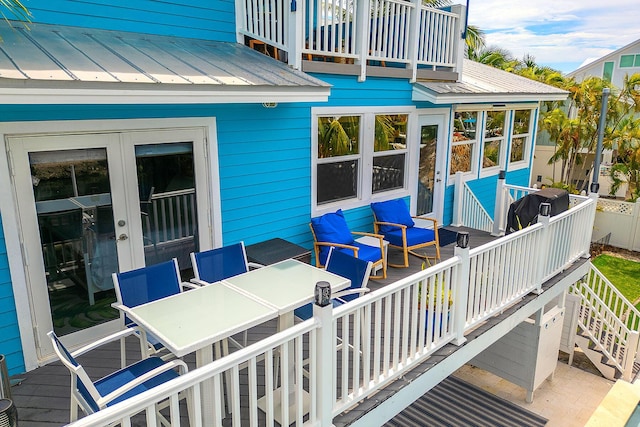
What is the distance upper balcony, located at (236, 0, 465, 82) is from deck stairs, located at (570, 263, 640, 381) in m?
5.11

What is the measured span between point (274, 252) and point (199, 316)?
6.64 ft

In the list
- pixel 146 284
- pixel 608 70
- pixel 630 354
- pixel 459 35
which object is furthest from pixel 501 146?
pixel 608 70

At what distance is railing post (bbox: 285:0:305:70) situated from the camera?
16.0 feet

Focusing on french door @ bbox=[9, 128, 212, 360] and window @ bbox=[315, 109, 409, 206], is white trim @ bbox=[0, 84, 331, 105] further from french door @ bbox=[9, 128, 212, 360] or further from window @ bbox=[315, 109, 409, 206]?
window @ bbox=[315, 109, 409, 206]

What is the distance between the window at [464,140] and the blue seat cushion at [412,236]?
2269mm

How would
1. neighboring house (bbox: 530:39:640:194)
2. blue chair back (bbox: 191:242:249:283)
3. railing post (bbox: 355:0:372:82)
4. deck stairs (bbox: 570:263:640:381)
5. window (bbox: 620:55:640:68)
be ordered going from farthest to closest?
1. window (bbox: 620:55:640:68)
2. neighboring house (bbox: 530:39:640:194)
3. deck stairs (bbox: 570:263:640:381)
4. railing post (bbox: 355:0:372:82)
5. blue chair back (bbox: 191:242:249:283)

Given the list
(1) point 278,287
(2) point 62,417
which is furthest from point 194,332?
(2) point 62,417

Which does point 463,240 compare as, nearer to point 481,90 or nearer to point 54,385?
point 54,385

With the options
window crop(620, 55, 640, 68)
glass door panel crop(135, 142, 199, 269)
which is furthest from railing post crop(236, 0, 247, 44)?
window crop(620, 55, 640, 68)

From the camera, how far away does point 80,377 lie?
241 centimetres

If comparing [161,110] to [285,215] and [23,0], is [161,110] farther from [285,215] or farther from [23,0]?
[285,215]

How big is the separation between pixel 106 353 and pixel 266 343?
7.68 ft

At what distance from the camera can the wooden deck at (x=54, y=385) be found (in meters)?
3.24

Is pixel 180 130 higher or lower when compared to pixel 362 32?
lower
